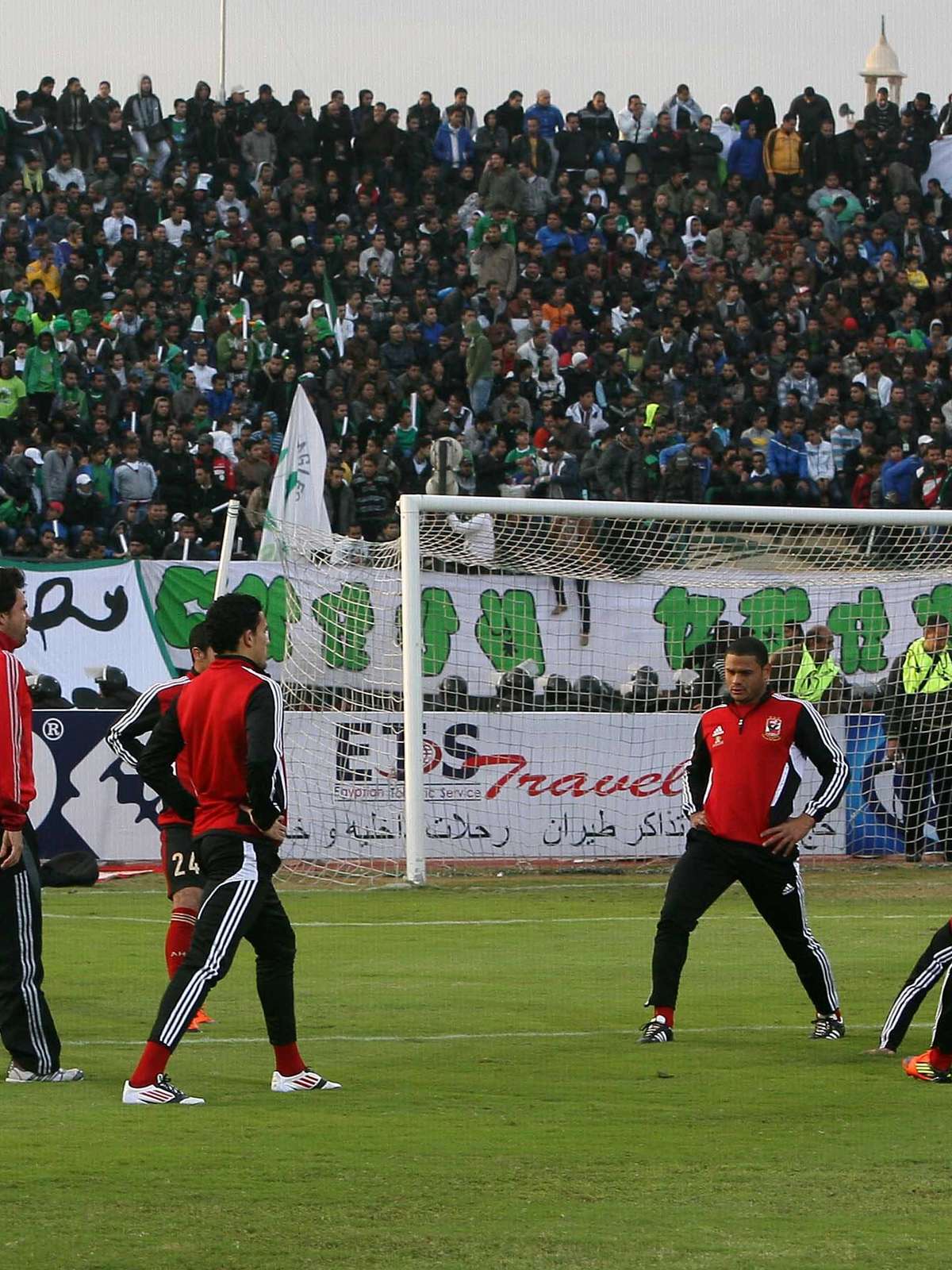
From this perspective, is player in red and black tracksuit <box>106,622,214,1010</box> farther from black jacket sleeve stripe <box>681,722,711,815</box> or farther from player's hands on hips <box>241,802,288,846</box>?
black jacket sleeve stripe <box>681,722,711,815</box>

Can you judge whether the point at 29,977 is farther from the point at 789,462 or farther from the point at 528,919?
the point at 789,462

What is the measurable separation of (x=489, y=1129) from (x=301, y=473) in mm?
15878

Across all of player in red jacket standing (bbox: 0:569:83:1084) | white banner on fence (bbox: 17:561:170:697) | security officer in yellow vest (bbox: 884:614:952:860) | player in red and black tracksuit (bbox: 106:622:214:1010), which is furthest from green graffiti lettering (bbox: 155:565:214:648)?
player in red jacket standing (bbox: 0:569:83:1084)

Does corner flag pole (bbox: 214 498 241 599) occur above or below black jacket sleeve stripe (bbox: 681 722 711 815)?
above

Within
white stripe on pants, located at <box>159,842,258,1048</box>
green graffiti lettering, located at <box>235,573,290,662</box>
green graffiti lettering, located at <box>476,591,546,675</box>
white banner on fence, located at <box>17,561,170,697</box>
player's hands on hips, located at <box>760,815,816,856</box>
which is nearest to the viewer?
white stripe on pants, located at <box>159,842,258,1048</box>

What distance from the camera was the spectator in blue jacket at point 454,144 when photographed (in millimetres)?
32188

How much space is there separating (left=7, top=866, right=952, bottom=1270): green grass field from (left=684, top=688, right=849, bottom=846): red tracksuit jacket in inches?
42.1

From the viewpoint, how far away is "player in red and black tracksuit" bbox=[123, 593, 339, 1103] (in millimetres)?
7785

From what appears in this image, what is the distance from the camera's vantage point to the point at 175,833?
34.6 feet

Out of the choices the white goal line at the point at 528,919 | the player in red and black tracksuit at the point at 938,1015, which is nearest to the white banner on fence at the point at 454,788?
the white goal line at the point at 528,919

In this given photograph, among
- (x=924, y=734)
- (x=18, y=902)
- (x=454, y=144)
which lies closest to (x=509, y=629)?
(x=924, y=734)

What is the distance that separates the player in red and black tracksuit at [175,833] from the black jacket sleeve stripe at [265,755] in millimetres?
2370

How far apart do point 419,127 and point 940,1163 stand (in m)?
27.1

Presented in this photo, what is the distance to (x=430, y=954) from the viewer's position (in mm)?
13516
